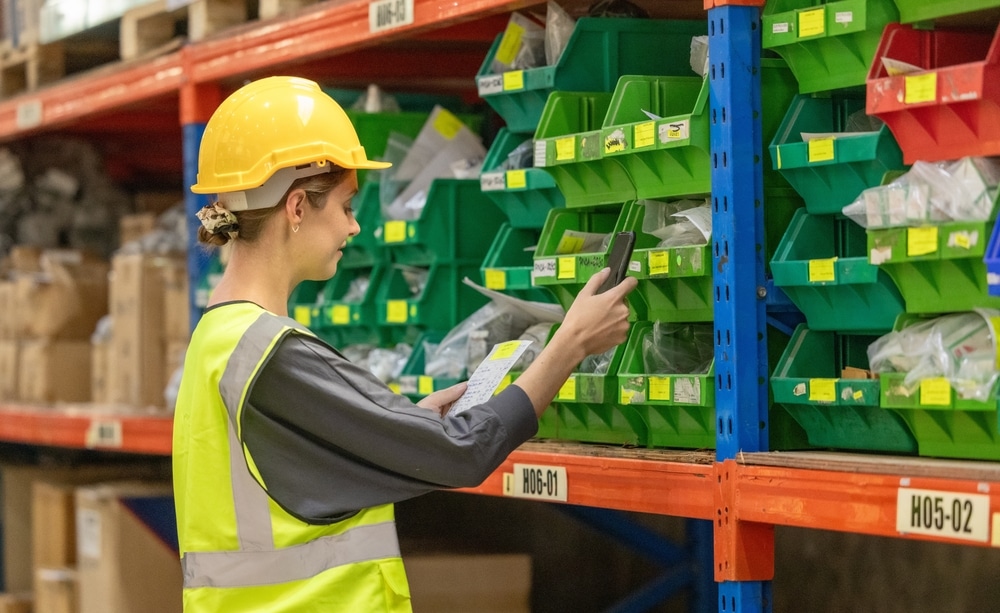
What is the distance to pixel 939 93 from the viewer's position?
2.47 m

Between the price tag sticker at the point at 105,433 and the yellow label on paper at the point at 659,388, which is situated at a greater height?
the yellow label on paper at the point at 659,388

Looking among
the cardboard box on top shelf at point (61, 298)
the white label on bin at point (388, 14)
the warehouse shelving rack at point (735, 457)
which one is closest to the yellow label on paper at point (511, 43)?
the warehouse shelving rack at point (735, 457)

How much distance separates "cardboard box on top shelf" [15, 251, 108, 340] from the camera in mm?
5945

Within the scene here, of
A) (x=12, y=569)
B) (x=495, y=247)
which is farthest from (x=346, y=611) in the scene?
(x=12, y=569)

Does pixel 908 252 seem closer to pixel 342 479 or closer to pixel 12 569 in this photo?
pixel 342 479

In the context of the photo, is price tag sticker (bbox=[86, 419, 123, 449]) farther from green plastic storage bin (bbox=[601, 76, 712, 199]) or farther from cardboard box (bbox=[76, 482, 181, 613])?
green plastic storage bin (bbox=[601, 76, 712, 199])

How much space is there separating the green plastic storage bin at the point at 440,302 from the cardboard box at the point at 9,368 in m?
2.69

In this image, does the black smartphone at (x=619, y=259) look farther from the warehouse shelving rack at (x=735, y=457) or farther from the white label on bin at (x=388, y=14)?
the white label on bin at (x=388, y=14)

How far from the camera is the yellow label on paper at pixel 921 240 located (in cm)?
247

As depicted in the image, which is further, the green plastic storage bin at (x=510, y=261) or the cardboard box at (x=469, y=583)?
the cardboard box at (x=469, y=583)

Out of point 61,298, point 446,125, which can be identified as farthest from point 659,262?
point 61,298

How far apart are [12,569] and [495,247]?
3752mm

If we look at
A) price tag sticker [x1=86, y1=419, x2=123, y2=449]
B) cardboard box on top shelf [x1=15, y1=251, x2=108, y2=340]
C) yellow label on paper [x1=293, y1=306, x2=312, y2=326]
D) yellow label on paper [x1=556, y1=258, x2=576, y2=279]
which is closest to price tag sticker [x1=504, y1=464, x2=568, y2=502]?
yellow label on paper [x1=556, y1=258, x2=576, y2=279]

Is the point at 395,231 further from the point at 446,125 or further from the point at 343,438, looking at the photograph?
the point at 343,438
